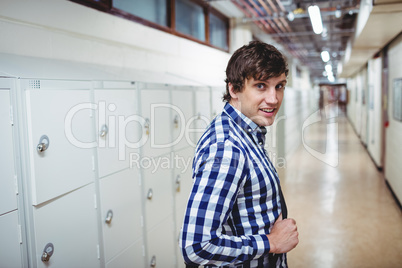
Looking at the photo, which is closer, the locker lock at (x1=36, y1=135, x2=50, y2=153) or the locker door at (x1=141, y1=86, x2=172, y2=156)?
the locker lock at (x1=36, y1=135, x2=50, y2=153)

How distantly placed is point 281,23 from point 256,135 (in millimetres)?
4820

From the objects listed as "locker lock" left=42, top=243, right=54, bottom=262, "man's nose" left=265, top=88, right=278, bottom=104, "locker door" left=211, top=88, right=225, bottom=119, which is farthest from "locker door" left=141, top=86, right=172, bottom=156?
"man's nose" left=265, top=88, right=278, bottom=104

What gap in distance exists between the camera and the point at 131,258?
2.09 meters

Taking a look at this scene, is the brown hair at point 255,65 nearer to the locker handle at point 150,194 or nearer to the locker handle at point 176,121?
the locker handle at point 150,194

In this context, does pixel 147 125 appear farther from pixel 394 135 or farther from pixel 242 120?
pixel 394 135

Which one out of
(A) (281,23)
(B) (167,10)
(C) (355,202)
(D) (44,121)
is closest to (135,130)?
(D) (44,121)

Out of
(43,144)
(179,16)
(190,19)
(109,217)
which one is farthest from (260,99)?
(190,19)

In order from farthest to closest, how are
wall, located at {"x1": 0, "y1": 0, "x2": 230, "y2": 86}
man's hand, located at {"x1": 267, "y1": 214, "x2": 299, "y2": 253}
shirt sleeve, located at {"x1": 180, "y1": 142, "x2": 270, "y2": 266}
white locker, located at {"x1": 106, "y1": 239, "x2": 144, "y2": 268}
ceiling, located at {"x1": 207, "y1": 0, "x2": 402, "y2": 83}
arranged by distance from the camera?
1. ceiling, located at {"x1": 207, "y1": 0, "x2": 402, "y2": 83}
2. white locker, located at {"x1": 106, "y1": 239, "x2": 144, "y2": 268}
3. wall, located at {"x1": 0, "y1": 0, "x2": 230, "y2": 86}
4. man's hand, located at {"x1": 267, "y1": 214, "x2": 299, "y2": 253}
5. shirt sleeve, located at {"x1": 180, "y1": 142, "x2": 270, "y2": 266}

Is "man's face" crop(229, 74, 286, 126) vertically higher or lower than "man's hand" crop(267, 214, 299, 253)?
higher

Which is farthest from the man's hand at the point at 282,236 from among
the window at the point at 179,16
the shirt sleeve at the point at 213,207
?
the window at the point at 179,16

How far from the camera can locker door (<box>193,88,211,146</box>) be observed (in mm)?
2949

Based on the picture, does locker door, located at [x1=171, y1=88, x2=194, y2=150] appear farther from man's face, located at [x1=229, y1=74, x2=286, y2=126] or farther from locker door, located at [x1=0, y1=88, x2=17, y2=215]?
man's face, located at [x1=229, y1=74, x2=286, y2=126]

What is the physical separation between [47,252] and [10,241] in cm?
19

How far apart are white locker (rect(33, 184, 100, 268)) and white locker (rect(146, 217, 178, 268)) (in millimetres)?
556
